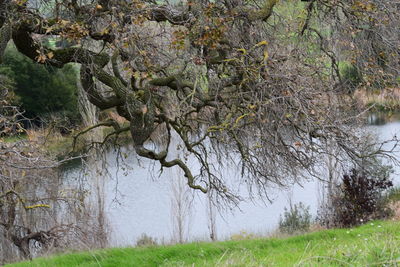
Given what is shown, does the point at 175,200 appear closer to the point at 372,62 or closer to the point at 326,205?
the point at 326,205

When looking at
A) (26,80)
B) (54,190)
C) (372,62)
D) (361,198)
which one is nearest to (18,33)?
(372,62)

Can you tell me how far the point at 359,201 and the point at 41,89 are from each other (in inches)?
568

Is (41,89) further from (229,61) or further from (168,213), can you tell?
(229,61)

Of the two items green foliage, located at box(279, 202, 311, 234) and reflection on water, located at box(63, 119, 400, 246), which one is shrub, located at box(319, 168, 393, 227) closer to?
green foliage, located at box(279, 202, 311, 234)

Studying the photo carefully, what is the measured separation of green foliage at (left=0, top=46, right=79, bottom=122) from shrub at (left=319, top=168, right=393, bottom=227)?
39.8ft

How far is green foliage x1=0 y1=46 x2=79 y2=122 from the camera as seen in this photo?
21.3 meters

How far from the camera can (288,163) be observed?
568cm

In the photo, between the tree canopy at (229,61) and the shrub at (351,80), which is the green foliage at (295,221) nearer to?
the shrub at (351,80)

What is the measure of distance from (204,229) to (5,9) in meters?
12.0

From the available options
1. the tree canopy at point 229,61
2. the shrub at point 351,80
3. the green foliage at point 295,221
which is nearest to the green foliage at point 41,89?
the green foliage at point 295,221

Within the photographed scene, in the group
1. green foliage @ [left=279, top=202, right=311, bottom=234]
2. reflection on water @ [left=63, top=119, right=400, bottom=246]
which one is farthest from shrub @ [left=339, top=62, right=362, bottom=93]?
reflection on water @ [left=63, top=119, right=400, bottom=246]

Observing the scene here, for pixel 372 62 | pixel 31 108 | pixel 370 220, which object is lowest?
pixel 370 220

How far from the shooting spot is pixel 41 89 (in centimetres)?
2177

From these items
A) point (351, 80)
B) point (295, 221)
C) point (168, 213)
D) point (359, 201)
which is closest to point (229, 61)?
point (351, 80)
